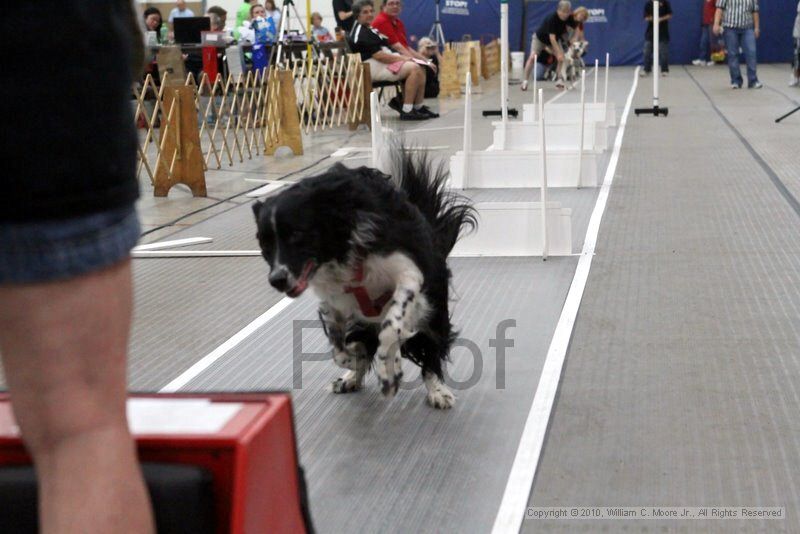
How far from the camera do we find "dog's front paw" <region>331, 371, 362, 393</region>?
421cm

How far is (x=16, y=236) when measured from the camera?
1409 millimetres

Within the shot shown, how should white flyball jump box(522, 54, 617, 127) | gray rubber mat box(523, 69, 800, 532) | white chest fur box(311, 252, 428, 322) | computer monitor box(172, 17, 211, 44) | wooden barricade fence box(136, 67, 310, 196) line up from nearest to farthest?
gray rubber mat box(523, 69, 800, 532)
white chest fur box(311, 252, 428, 322)
wooden barricade fence box(136, 67, 310, 196)
white flyball jump box(522, 54, 617, 127)
computer monitor box(172, 17, 211, 44)

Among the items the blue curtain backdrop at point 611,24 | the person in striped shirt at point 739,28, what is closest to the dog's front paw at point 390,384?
the person in striped shirt at point 739,28

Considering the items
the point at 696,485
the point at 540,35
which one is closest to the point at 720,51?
the point at 540,35

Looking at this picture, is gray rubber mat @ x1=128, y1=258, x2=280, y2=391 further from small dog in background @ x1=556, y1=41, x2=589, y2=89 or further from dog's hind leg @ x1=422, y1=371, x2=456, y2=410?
small dog in background @ x1=556, y1=41, x2=589, y2=89

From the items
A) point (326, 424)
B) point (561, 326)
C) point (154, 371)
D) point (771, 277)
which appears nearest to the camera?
point (326, 424)

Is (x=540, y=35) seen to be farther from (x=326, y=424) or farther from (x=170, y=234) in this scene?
(x=326, y=424)

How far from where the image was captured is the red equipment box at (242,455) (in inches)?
71.9

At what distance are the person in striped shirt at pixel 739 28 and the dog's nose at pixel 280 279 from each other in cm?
1881

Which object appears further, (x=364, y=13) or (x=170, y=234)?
(x=364, y=13)

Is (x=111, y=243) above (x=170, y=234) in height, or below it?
above

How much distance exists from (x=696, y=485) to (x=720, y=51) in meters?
28.5

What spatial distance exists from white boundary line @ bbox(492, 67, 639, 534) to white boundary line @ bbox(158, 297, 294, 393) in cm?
138

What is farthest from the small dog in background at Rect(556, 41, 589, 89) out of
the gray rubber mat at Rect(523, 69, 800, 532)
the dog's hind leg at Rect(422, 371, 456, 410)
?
the dog's hind leg at Rect(422, 371, 456, 410)
